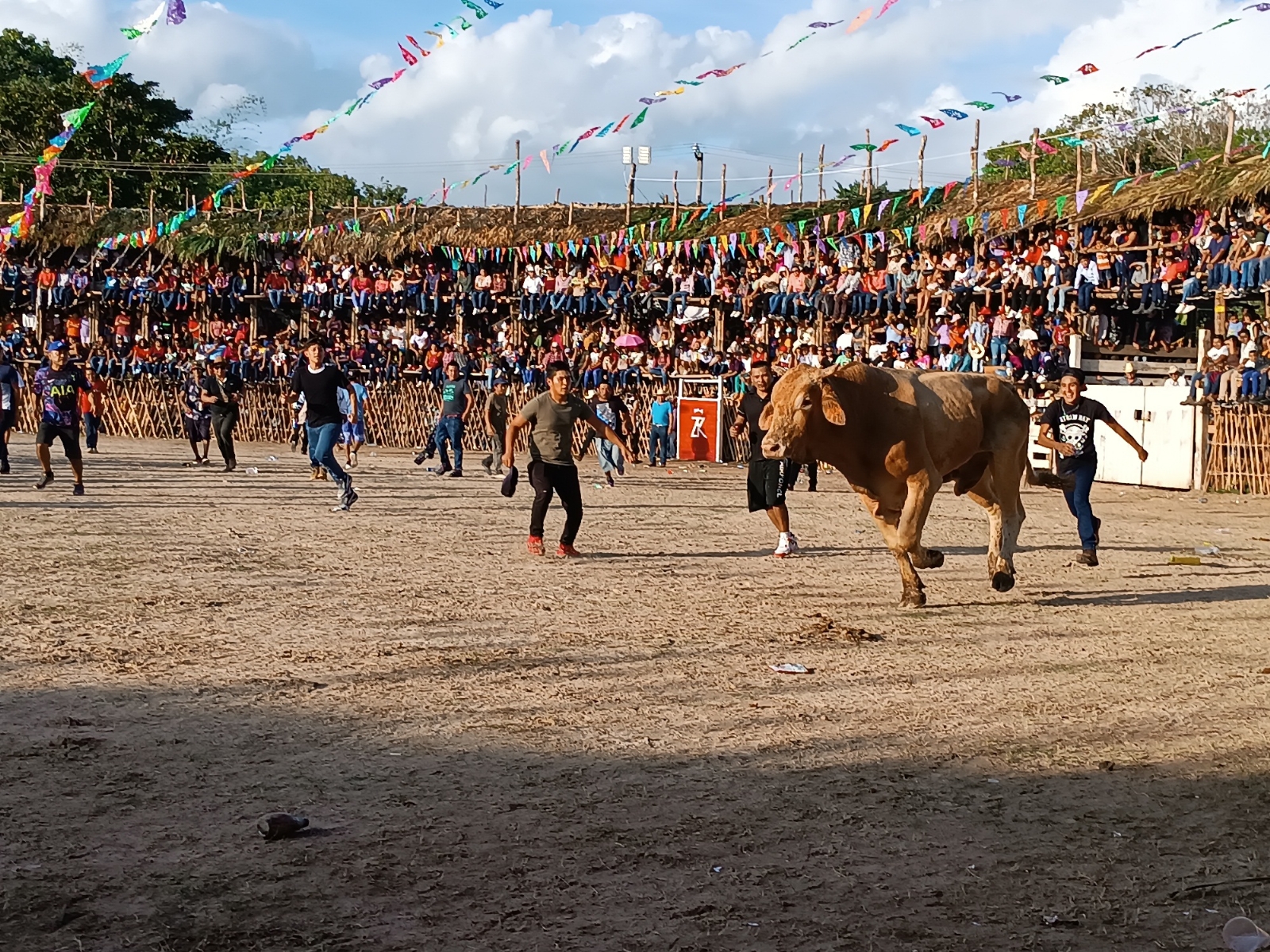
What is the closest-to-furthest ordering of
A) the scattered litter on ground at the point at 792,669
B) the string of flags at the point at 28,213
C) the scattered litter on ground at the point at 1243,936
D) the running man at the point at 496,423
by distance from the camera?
the scattered litter on ground at the point at 1243,936
the scattered litter on ground at the point at 792,669
the running man at the point at 496,423
the string of flags at the point at 28,213

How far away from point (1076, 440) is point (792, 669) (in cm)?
530

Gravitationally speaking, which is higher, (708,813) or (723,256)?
(723,256)

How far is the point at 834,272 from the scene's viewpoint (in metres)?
31.0

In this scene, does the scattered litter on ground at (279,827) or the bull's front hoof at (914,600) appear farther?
the bull's front hoof at (914,600)

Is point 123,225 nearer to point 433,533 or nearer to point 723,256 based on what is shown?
point 723,256

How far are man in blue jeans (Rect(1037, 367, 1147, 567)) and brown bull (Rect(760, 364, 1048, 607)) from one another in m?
1.47

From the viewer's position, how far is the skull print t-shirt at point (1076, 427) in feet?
39.2

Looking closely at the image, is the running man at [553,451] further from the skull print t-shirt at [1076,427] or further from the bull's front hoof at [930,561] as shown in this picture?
the skull print t-shirt at [1076,427]

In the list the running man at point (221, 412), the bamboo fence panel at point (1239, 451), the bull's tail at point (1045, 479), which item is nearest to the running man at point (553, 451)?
the bull's tail at point (1045, 479)

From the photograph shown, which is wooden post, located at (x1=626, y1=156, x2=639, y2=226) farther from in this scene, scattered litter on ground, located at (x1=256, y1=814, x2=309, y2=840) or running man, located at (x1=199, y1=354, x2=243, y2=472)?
scattered litter on ground, located at (x1=256, y1=814, x2=309, y2=840)

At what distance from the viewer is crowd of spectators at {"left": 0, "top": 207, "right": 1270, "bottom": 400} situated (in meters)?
26.0

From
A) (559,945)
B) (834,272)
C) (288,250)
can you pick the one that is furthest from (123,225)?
(559,945)

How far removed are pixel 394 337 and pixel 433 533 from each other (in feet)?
77.6

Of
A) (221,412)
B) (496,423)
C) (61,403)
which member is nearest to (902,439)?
(496,423)
